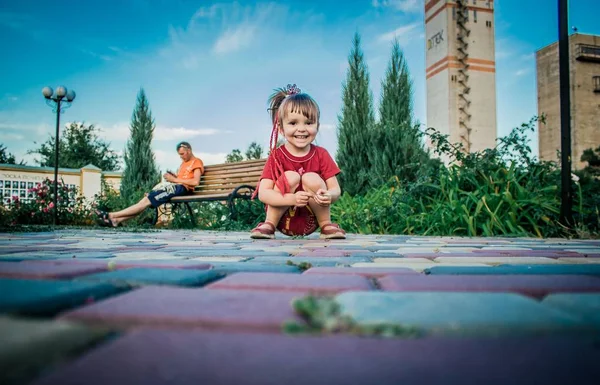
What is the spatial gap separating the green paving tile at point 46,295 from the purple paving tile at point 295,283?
0.22 meters

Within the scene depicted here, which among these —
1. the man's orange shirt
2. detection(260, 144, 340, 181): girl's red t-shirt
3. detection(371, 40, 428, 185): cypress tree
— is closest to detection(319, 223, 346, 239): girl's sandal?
detection(260, 144, 340, 181): girl's red t-shirt

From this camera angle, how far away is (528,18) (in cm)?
1234

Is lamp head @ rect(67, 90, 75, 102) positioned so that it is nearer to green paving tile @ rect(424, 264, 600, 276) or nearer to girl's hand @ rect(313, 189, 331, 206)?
girl's hand @ rect(313, 189, 331, 206)

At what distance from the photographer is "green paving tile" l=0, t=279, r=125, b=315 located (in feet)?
1.98

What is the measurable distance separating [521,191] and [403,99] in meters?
6.02

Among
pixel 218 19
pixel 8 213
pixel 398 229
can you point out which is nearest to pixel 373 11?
pixel 218 19

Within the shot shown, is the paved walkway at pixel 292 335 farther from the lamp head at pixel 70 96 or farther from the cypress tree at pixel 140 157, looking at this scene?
the cypress tree at pixel 140 157

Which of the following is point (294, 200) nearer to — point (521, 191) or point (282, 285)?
point (282, 285)

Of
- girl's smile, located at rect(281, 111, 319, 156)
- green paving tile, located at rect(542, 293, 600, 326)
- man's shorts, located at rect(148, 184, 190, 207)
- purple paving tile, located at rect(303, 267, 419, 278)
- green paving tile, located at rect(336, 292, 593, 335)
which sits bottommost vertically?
purple paving tile, located at rect(303, 267, 419, 278)

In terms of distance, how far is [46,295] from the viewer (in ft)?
2.18

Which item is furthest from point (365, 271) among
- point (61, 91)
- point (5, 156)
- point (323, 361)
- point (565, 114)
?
point (5, 156)

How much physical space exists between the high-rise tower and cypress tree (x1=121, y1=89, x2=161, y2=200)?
33.8 ft

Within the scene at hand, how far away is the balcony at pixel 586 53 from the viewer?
1908 centimetres

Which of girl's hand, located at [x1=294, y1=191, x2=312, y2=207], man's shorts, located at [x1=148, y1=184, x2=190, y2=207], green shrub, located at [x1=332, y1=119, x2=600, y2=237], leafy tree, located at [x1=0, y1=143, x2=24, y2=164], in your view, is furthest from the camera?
leafy tree, located at [x1=0, y1=143, x2=24, y2=164]
